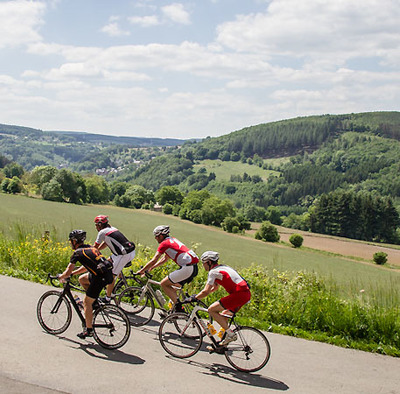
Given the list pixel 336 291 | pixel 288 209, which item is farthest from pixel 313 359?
pixel 288 209

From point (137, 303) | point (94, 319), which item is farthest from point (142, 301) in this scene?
point (94, 319)

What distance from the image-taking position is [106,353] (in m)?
7.13

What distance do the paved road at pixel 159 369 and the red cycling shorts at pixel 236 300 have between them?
0.95 metres

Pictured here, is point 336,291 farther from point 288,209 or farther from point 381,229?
point 288,209

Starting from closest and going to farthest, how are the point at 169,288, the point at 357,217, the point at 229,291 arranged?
the point at 229,291 < the point at 169,288 < the point at 357,217

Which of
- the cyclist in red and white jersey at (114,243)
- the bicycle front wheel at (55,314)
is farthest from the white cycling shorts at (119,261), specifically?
the bicycle front wheel at (55,314)

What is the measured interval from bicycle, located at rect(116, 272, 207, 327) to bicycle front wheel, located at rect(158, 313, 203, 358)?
0.98m

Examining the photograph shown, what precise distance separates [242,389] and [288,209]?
180435 mm

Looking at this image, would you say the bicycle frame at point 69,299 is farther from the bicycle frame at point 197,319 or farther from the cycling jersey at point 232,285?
the cycling jersey at point 232,285

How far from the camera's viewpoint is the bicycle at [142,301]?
8688 mm

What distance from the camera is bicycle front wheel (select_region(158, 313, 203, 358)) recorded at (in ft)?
23.6

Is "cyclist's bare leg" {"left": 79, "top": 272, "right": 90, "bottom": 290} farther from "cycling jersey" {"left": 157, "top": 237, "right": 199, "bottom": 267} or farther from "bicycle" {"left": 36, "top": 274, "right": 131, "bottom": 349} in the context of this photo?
"cycling jersey" {"left": 157, "top": 237, "right": 199, "bottom": 267}

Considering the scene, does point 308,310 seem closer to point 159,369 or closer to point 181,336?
point 181,336

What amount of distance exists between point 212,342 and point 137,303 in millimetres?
2467
